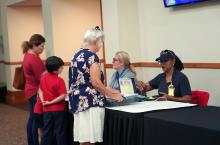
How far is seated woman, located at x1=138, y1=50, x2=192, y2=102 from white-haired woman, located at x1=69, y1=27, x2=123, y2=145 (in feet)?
2.12

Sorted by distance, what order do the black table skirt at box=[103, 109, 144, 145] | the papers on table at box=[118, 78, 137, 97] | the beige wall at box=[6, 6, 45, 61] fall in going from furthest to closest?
1. the beige wall at box=[6, 6, 45, 61]
2. the papers on table at box=[118, 78, 137, 97]
3. the black table skirt at box=[103, 109, 144, 145]

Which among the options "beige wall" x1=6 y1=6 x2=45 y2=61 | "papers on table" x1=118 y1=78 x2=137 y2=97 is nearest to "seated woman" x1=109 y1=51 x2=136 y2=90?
"papers on table" x1=118 y1=78 x2=137 y2=97

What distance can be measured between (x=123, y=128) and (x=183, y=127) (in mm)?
644

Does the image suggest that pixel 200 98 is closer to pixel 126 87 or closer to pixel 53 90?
pixel 126 87

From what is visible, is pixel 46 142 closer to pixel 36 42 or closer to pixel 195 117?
pixel 36 42

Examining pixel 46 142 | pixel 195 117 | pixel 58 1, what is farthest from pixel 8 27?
pixel 195 117

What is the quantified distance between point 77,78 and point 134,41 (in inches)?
88.9

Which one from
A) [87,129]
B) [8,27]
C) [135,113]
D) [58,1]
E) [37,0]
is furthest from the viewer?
[8,27]

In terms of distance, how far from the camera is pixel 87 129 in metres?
2.96

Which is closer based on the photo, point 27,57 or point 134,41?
point 27,57

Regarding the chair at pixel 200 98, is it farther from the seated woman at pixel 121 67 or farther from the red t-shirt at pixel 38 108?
the red t-shirt at pixel 38 108

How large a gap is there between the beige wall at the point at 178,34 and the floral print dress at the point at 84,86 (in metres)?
1.65

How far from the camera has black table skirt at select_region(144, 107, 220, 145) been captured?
2136 millimetres

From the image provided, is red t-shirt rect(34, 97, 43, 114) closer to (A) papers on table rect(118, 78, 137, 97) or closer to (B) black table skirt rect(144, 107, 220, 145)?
(A) papers on table rect(118, 78, 137, 97)
